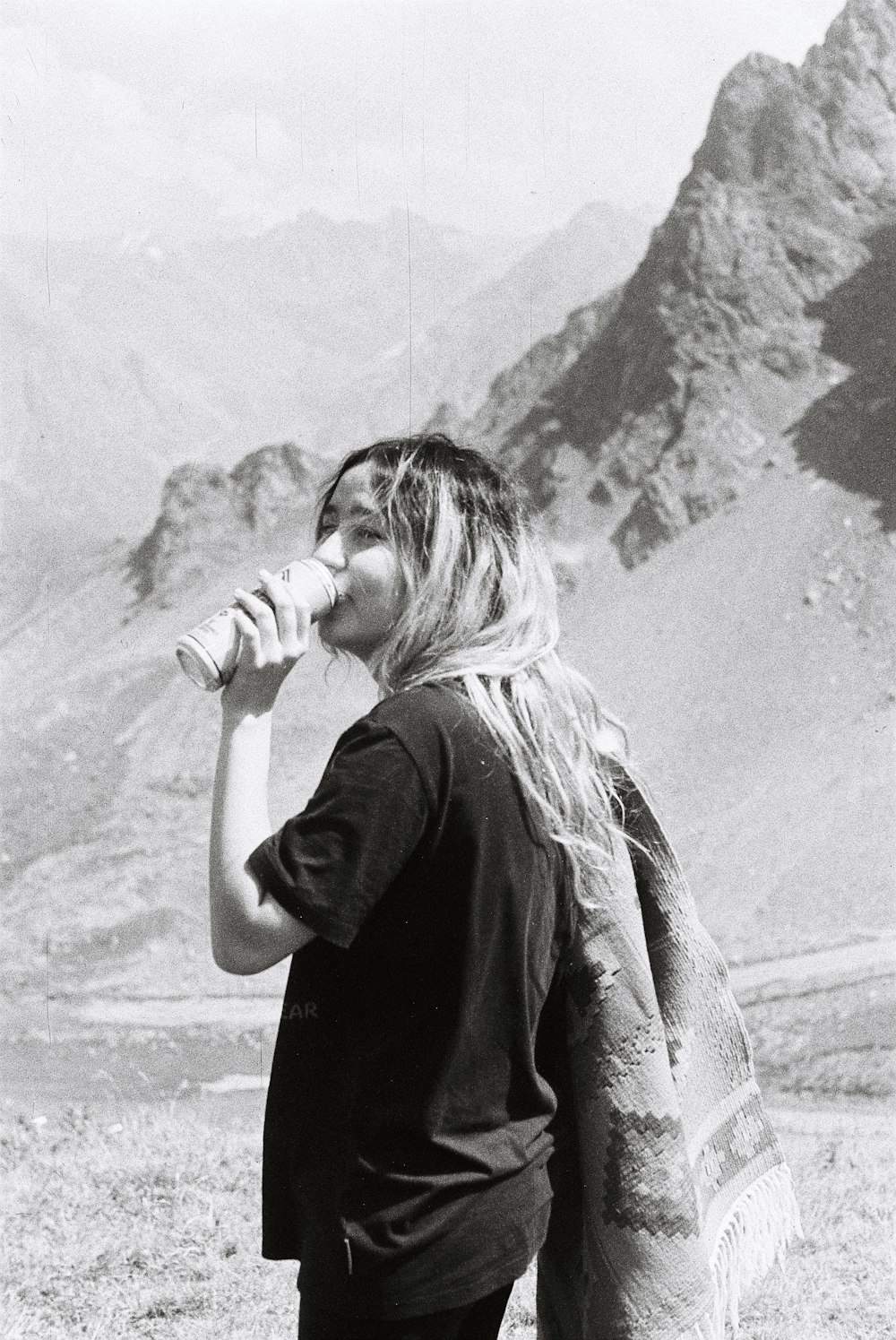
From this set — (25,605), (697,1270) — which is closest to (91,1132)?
(697,1270)

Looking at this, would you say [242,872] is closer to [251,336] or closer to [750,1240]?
[750,1240]

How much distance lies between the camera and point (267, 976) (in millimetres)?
17469

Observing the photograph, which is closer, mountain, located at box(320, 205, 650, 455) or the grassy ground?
the grassy ground

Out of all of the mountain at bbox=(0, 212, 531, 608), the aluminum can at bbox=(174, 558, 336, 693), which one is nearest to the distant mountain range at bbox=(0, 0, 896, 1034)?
the mountain at bbox=(0, 212, 531, 608)

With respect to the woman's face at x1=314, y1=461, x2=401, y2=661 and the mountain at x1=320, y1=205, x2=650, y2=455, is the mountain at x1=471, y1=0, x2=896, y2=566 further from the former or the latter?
the woman's face at x1=314, y1=461, x2=401, y2=661

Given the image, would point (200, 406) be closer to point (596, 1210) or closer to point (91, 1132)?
point (91, 1132)

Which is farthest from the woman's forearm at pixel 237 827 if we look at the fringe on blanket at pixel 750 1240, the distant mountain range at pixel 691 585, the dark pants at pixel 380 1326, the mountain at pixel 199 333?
the mountain at pixel 199 333

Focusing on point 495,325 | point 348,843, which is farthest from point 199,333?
point 348,843

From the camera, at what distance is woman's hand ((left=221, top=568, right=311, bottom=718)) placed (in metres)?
1.52

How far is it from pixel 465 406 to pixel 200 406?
30.3 feet

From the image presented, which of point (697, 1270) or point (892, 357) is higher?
point (697, 1270)

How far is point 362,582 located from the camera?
1.64 meters

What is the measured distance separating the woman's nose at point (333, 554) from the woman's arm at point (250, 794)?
0.09 m

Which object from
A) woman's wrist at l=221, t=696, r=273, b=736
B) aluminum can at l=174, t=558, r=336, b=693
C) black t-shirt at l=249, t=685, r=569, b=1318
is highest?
aluminum can at l=174, t=558, r=336, b=693
